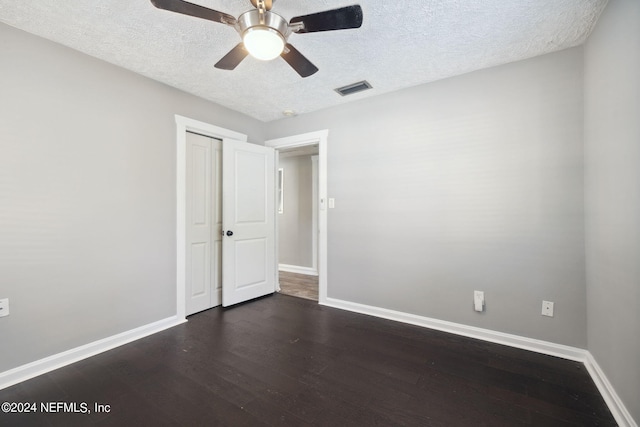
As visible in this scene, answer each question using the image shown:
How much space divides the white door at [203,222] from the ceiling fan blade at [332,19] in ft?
6.73

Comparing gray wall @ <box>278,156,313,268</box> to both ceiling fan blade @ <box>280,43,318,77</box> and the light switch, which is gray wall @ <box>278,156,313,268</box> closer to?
the light switch

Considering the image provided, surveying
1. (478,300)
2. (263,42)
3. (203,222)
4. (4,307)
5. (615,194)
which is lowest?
(478,300)

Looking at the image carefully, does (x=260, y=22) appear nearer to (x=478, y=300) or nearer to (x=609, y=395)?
(x=478, y=300)

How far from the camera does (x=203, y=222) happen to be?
3.11 metres

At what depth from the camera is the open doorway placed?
4.95m

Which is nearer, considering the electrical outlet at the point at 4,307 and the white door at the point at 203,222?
the electrical outlet at the point at 4,307

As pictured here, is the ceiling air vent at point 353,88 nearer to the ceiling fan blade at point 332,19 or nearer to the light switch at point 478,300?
the ceiling fan blade at point 332,19

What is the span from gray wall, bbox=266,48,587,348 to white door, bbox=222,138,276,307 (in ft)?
3.00

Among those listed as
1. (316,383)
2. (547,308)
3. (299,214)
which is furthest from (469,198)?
(299,214)

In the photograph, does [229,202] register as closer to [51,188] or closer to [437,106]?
[51,188]

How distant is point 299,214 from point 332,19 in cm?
395

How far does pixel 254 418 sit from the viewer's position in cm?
148

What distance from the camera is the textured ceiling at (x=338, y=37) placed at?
1.66 metres

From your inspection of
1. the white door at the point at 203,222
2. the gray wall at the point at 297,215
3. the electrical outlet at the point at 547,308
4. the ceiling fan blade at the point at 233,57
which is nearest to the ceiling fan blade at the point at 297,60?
the ceiling fan blade at the point at 233,57
